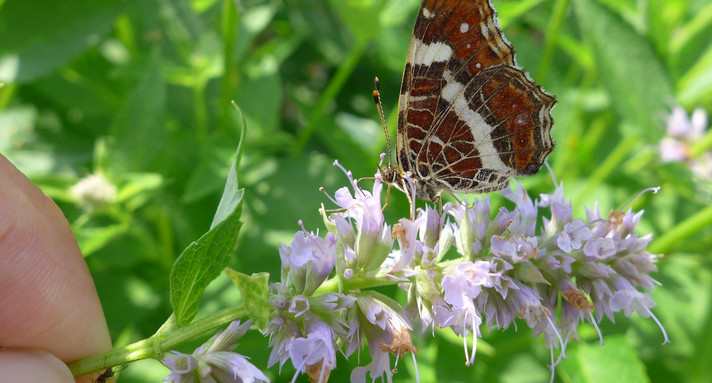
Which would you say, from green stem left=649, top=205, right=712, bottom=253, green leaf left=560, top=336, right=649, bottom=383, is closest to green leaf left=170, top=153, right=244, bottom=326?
green leaf left=560, top=336, right=649, bottom=383

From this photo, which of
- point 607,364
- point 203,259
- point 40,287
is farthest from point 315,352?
point 607,364

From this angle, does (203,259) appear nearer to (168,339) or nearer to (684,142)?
(168,339)

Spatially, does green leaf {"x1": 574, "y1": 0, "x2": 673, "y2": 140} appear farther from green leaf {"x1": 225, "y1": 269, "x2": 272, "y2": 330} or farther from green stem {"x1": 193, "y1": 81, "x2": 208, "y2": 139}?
green leaf {"x1": 225, "y1": 269, "x2": 272, "y2": 330}

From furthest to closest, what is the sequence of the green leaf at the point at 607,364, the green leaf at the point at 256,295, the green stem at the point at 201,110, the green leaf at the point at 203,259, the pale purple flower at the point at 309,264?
the green stem at the point at 201,110 < the green leaf at the point at 607,364 < the pale purple flower at the point at 309,264 < the green leaf at the point at 203,259 < the green leaf at the point at 256,295

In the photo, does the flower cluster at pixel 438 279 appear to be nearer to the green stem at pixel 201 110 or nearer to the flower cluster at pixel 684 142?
the green stem at pixel 201 110

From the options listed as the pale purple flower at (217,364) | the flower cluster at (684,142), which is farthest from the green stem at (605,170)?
the pale purple flower at (217,364)

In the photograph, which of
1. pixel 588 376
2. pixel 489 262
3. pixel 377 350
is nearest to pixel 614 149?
pixel 588 376

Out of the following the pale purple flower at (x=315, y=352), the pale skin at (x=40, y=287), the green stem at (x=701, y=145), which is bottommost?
the pale skin at (x=40, y=287)

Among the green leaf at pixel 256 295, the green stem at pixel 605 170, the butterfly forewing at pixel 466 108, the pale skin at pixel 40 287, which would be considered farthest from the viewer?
the green stem at pixel 605 170

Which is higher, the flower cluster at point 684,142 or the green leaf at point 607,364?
the flower cluster at point 684,142
